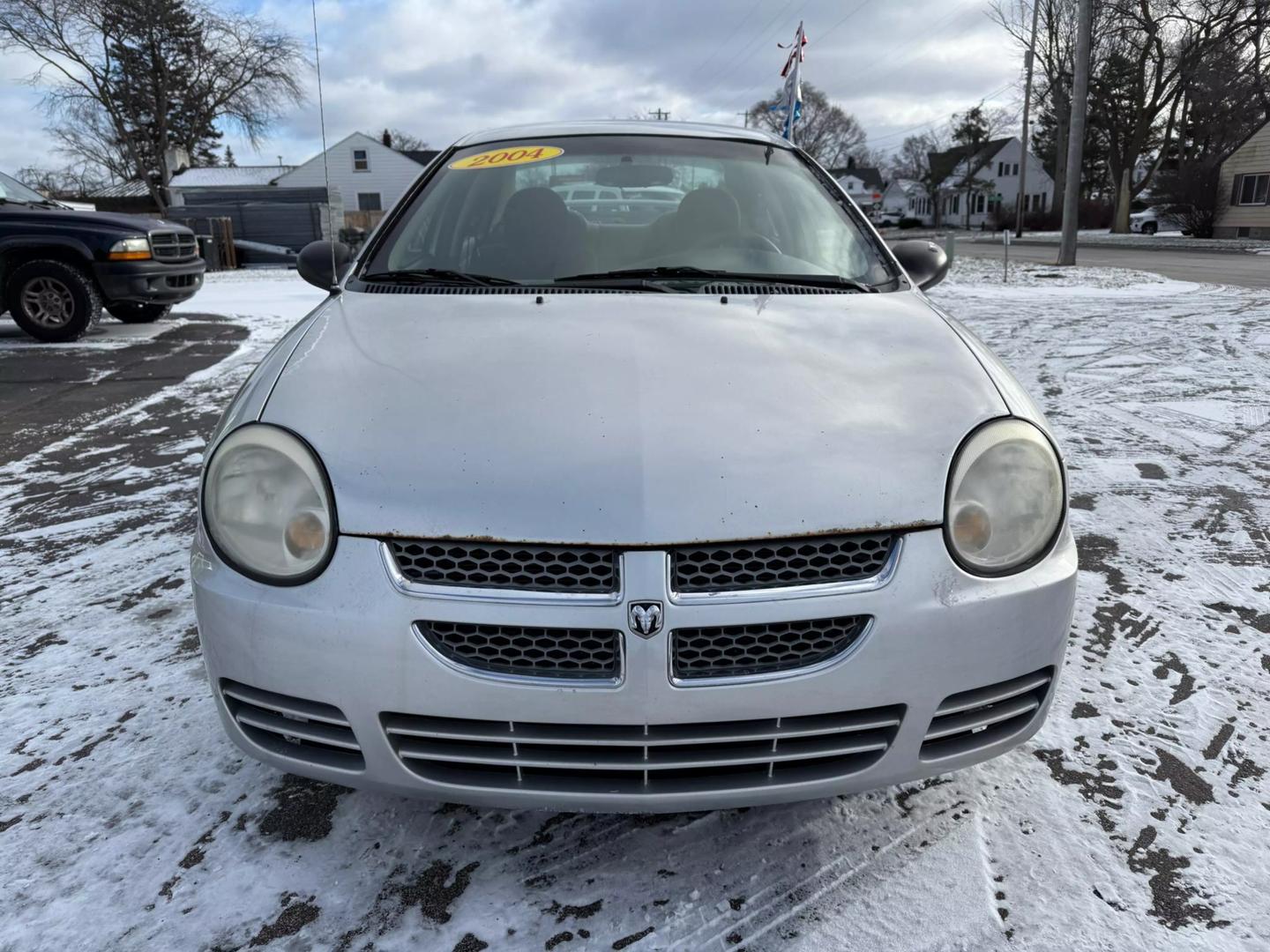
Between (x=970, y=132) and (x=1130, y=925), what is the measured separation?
7902cm

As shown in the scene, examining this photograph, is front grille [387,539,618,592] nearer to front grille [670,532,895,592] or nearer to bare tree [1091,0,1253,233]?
front grille [670,532,895,592]

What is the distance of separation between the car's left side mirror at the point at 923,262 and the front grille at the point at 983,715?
148 centimetres

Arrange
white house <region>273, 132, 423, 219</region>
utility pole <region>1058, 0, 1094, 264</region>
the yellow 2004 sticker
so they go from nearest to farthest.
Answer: the yellow 2004 sticker < utility pole <region>1058, 0, 1094, 264</region> < white house <region>273, 132, 423, 219</region>

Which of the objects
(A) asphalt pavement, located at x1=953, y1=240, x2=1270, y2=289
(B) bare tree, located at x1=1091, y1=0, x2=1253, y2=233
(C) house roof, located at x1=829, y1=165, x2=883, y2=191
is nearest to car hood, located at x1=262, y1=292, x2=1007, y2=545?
(A) asphalt pavement, located at x1=953, y1=240, x2=1270, y2=289

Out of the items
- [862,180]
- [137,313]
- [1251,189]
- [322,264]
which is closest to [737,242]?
[322,264]

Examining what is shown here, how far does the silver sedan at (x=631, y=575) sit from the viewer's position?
1422 mm

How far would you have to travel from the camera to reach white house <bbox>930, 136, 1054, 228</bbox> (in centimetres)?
7044

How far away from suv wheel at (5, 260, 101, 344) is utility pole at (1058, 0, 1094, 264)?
46.8ft

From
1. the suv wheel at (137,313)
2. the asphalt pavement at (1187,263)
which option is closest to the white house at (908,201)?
the asphalt pavement at (1187,263)

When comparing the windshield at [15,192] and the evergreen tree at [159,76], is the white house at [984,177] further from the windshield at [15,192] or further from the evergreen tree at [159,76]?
the windshield at [15,192]

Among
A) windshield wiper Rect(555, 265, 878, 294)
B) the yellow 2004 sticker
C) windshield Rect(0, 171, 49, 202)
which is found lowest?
windshield wiper Rect(555, 265, 878, 294)

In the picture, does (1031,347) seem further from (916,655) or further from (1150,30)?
(1150,30)

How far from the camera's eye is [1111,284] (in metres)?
12.6

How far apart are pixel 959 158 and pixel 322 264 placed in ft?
274
